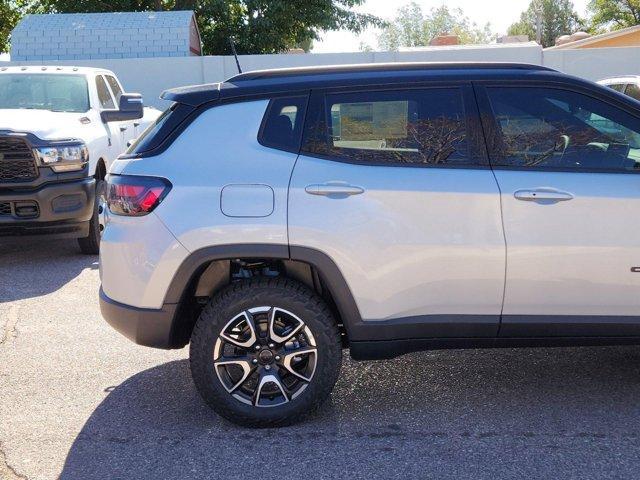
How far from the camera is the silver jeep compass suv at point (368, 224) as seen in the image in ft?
13.7

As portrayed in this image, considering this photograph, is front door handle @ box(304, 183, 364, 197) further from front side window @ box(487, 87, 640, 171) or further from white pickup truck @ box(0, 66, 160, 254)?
white pickup truck @ box(0, 66, 160, 254)

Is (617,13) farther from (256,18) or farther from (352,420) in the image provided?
(352,420)

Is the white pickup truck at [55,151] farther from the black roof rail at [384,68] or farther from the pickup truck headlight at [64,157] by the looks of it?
the black roof rail at [384,68]

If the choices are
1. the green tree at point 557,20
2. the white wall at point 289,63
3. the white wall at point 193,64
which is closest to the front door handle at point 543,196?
the white wall at point 289,63

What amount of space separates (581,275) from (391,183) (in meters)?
1.03

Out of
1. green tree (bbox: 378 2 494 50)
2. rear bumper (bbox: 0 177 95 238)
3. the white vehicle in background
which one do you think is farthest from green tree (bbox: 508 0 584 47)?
rear bumper (bbox: 0 177 95 238)

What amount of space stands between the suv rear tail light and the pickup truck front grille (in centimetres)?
421

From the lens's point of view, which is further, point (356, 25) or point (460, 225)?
point (356, 25)

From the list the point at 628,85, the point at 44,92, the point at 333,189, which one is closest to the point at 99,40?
the point at 44,92

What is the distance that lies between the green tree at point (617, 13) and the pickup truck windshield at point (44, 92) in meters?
55.6

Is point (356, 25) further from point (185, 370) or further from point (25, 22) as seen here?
point (185, 370)

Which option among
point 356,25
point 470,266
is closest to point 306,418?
point 470,266

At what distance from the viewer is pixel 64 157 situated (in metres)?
8.33

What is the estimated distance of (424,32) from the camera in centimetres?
8188
